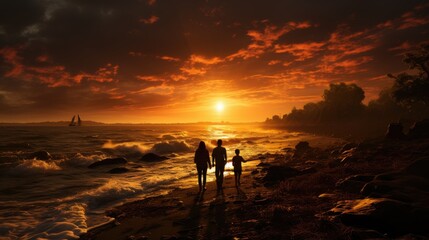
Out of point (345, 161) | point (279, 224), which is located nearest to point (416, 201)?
point (279, 224)

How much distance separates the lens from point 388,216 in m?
6.32

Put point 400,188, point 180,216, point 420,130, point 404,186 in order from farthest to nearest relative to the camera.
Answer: point 420,130
point 180,216
point 404,186
point 400,188

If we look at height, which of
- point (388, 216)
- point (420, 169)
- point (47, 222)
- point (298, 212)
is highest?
point (420, 169)

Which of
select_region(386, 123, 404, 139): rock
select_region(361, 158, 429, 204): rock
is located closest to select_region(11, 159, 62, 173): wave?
select_region(361, 158, 429, 204): rock

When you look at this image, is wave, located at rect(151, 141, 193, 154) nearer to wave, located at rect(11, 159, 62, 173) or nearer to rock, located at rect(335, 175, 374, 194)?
wave, located at rect(11, 159, 62, 173)

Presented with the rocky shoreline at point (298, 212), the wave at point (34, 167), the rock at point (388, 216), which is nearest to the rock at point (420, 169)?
the rocky shoreline at point (298, 212)

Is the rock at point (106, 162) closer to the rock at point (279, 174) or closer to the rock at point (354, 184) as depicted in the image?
the rock at point (279, 174)

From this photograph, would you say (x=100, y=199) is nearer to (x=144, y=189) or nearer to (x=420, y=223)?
(x=144, y=189)

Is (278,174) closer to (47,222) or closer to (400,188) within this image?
(400,188)

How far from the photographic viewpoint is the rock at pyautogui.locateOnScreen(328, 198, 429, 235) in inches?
239

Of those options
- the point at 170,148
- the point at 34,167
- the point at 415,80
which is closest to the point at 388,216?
the point at 34,167

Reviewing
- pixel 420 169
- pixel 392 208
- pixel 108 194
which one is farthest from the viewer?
pixel 108 194

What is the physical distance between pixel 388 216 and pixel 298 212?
8.31ft

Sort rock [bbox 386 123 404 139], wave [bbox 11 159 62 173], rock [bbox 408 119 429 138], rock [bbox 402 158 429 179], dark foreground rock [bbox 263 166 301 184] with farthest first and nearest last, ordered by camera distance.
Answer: rock [bbox 386 123 404 139] → rock [bbox 408 119 429 138] → wave [bbox 11 159 62 173] → dark foreground rock [bbox 263 166 301 184] → rock [bbox 402 158 429 179]
